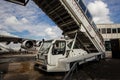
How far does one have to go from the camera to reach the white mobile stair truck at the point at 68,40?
8.56 metres

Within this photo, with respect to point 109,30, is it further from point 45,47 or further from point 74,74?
point 74,74

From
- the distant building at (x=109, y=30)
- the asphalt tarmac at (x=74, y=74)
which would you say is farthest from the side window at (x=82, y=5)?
the distant building at (x=109, y=30)

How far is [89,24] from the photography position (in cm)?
1125

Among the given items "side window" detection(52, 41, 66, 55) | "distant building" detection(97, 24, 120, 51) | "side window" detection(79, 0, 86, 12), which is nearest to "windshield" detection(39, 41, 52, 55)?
"side window" detection(52, 41, 66, 55)

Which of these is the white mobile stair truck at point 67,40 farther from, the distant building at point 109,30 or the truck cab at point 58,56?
the distant building at point 109,30

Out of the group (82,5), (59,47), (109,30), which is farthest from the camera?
(109,30)

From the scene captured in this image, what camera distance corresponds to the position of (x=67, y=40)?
380 inches

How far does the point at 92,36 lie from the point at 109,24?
22.9 m

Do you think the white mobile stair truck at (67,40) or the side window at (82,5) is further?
the side window at (82,5)

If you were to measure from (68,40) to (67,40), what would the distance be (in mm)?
118

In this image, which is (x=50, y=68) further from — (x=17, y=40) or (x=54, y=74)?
(x=17, y=40)

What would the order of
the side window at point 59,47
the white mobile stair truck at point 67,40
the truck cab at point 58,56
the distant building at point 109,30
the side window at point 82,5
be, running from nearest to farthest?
1. the truck cab at point 58,56
2. the white mobile stair truck at point 67,40
3. the side window at point 59,47
4. the side window at point 82,5
5. the distant building at point 109,30

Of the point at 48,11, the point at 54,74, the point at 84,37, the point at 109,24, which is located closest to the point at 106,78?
the point at 54,74

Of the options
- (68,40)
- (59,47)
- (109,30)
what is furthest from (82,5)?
(109,30)
